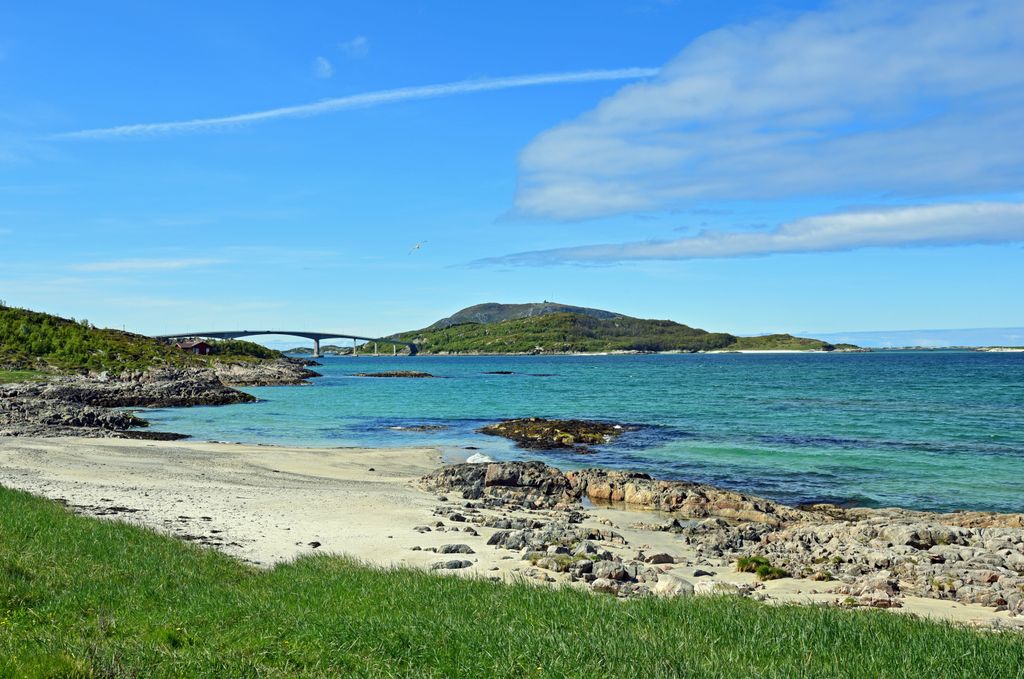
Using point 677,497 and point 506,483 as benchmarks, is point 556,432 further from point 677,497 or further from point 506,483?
point 677,497

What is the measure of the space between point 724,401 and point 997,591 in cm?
6258

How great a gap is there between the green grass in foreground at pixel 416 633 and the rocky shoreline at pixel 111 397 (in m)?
39.8

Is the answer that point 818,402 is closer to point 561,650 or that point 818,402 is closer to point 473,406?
point 473,406

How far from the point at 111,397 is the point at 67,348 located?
26.7m

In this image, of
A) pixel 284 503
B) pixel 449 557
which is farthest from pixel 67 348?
pixel 449 557

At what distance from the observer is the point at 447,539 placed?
21.4 metres

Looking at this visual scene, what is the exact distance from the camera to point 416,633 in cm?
905

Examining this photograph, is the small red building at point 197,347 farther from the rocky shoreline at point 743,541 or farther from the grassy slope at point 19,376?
the rocky shoreline at point 743,541

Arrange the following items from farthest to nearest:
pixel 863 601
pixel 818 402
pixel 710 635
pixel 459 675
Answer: pixel 818 402
pixel 863 601
pixel 710 635
pixel 459 675

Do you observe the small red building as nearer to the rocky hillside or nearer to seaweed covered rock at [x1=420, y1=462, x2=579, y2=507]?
the rocky hillside

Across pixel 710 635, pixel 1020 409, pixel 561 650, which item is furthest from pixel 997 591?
pixel 1020 409

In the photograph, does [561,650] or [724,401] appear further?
[724,401]

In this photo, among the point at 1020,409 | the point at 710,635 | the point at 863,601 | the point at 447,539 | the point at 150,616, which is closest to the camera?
the point at 710,635

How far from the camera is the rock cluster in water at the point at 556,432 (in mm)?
Result: 49250
